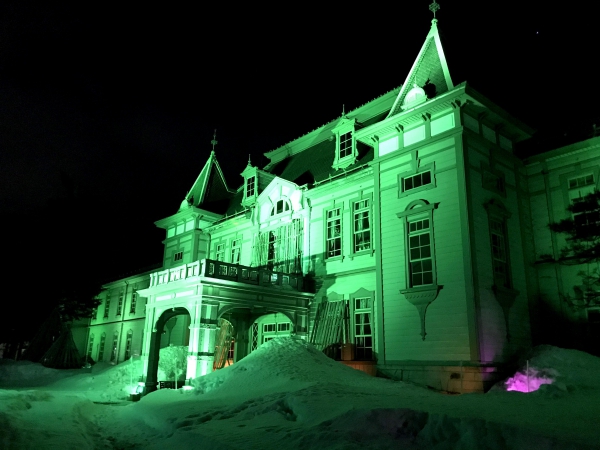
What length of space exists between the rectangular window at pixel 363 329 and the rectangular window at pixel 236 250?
31.5 feet

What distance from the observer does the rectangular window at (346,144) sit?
75.0ft

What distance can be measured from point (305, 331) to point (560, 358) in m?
10.4

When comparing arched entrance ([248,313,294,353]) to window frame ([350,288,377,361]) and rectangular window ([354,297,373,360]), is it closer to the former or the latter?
window frame ([350,288,377,361])

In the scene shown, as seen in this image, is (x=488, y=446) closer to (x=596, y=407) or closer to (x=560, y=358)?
(x=596, y=407)

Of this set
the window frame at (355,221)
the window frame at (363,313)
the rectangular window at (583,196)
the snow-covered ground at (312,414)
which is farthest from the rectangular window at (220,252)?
the rectangular window at (583,196)

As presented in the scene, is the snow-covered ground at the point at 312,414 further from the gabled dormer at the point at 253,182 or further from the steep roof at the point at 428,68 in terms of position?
the gabled dormer at the point at 253,182

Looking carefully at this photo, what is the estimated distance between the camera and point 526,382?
14.2 m

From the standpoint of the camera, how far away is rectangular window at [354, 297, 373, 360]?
18.9 m

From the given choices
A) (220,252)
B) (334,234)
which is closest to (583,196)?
→ (334,234)

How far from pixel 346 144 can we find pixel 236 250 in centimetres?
940

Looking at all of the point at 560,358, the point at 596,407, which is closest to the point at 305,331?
the point at 560,358

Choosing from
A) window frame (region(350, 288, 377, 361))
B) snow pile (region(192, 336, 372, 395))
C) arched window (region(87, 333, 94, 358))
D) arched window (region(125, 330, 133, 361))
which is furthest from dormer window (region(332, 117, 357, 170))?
arched window (region(87, 333, 94, 358))

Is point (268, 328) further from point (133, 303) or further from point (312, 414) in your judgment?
→ point (133, 303)

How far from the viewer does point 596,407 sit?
10.5 m
